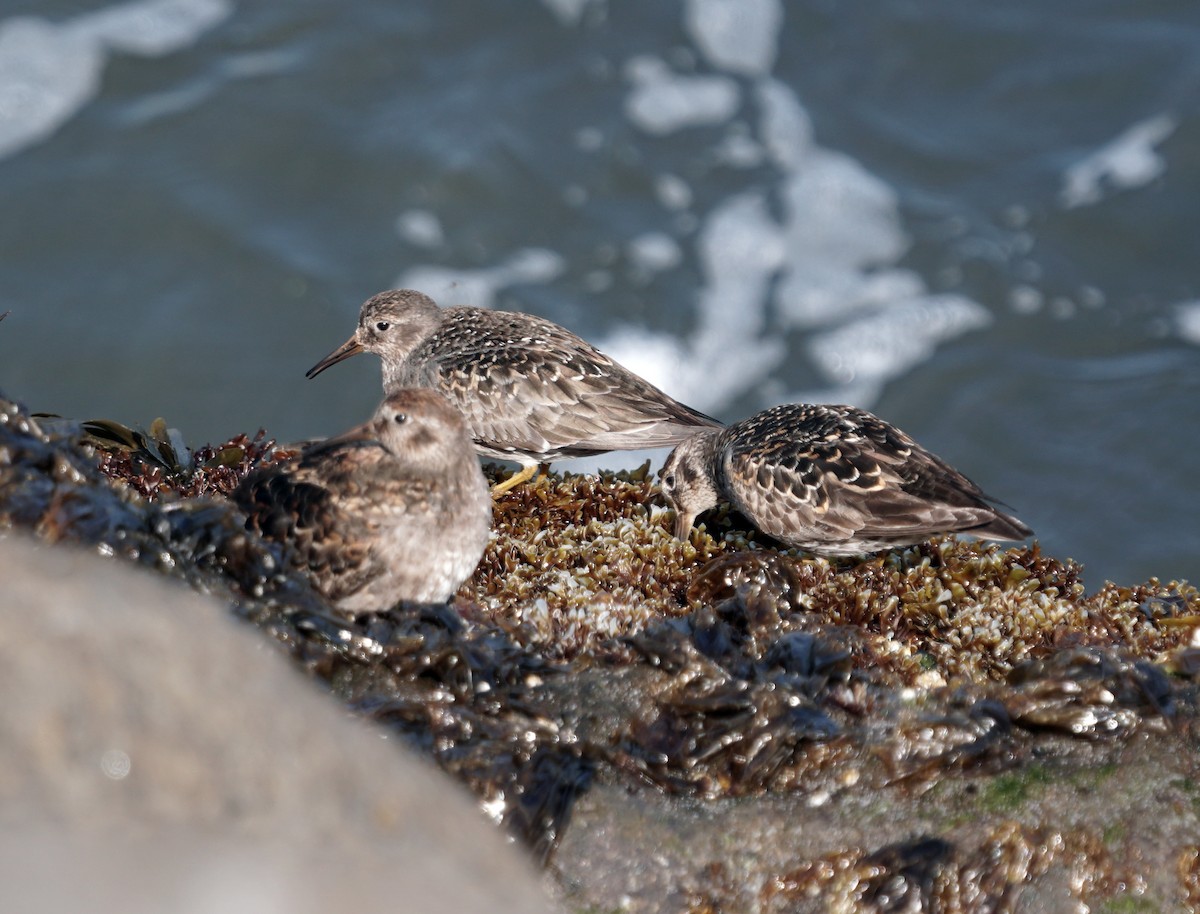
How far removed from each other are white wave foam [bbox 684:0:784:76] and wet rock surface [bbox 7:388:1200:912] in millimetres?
13243

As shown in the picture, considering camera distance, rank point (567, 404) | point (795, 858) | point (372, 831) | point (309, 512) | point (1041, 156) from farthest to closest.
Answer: point (1041, 156)
point (567, 404)
point (309, 512)
point (795, 858)
point (372, 831)

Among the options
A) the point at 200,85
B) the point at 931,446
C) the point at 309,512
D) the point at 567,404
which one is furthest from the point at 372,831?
the point at 200,85

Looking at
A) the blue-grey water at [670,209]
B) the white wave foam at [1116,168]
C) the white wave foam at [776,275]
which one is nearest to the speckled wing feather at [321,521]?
the blue-grey water at [670,209]

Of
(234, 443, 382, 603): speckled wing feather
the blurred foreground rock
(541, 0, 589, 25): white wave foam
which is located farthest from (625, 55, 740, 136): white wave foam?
the blurred foreground rock

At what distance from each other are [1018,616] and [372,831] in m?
3.98

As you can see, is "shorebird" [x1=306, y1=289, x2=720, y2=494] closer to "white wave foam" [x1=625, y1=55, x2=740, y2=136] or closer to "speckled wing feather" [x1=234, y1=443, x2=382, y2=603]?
"speckled wing feather" [x1=234, y1=443, x2=382, y2=603]

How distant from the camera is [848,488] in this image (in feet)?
22.7

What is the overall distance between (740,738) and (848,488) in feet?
9.16

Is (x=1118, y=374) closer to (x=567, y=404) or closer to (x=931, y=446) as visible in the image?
(x=931, y=446)

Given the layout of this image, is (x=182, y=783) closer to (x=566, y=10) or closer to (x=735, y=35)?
(x=566, y=10)

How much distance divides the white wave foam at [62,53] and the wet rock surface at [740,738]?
12145mm

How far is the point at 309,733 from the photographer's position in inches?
138

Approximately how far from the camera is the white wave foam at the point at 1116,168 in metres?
16.1

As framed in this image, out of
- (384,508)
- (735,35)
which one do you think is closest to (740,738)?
(384,508)
